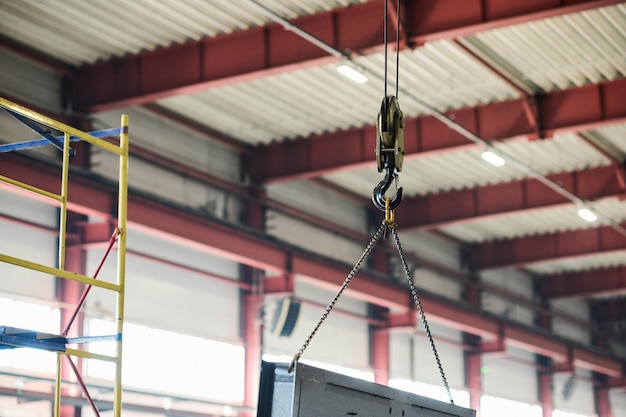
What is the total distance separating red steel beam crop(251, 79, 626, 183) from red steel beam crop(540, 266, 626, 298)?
14174 millimetres

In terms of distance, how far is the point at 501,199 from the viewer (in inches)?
949

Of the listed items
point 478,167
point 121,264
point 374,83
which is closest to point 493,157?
point 478,167

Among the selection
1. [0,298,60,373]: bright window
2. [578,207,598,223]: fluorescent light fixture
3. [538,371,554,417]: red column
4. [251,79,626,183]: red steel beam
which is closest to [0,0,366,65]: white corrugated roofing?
Answer: [0,298,60,373]: bright window

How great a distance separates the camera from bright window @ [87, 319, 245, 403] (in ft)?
61.7

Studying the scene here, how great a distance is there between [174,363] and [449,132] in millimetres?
7226

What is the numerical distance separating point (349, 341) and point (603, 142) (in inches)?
328

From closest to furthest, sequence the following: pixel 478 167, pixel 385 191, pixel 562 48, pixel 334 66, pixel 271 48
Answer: pixel 385 191, pixel 271 48, pixel 562 48, pixel 334 66, pixel 478 167

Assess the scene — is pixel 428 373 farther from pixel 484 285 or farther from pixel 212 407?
pixel 212 407

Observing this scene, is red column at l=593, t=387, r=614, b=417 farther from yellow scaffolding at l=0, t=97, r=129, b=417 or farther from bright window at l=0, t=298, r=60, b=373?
yellow scaffolding at l=0, t=97, r=129, b=417

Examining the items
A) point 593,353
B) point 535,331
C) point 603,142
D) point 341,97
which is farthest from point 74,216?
point 593,353

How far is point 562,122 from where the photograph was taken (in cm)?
1906

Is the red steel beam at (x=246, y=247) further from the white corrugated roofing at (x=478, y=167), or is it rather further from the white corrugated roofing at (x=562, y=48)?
the white corrugated roofing at (x=562, y=48)

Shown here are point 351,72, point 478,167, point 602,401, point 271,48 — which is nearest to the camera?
point 351,72

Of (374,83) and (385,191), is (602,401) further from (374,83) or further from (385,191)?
(385,191)
